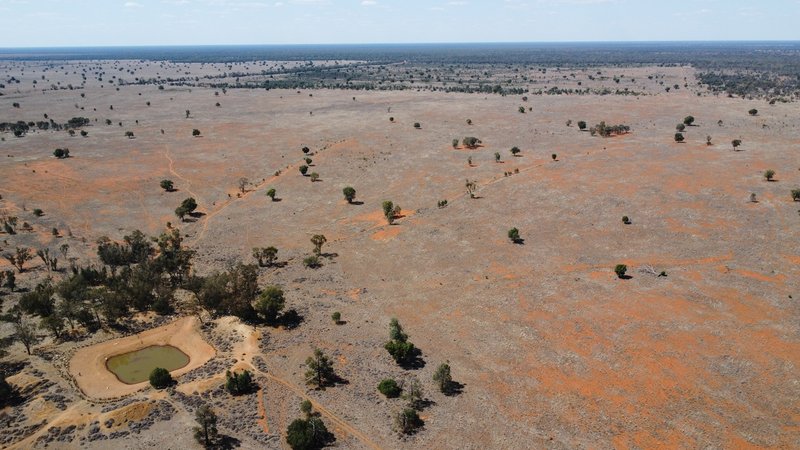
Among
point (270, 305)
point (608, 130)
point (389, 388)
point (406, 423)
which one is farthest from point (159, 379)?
point (608, 130)

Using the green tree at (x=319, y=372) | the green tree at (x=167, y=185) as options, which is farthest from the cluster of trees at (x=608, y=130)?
the green tree at (x=319, y=372)

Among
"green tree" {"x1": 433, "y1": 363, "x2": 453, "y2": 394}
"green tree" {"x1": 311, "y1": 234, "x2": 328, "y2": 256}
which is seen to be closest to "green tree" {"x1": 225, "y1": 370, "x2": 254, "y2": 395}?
"green tree" {"x1": 433, "y1": 363, "x2": 453, "y2": 394}

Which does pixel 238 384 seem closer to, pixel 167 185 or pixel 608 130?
pixel 167 185

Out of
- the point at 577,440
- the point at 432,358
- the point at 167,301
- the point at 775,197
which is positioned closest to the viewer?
the point at 577,440

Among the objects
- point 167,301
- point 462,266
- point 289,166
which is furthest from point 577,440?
point 289,166

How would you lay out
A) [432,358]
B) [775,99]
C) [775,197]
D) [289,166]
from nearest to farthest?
[432,358] < [775,197] < [289,166] < [775,99]

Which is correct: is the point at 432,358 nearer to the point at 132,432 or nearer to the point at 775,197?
the point at 132,432

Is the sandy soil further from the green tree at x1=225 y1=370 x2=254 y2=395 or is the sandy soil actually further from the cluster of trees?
the cluster of trees
